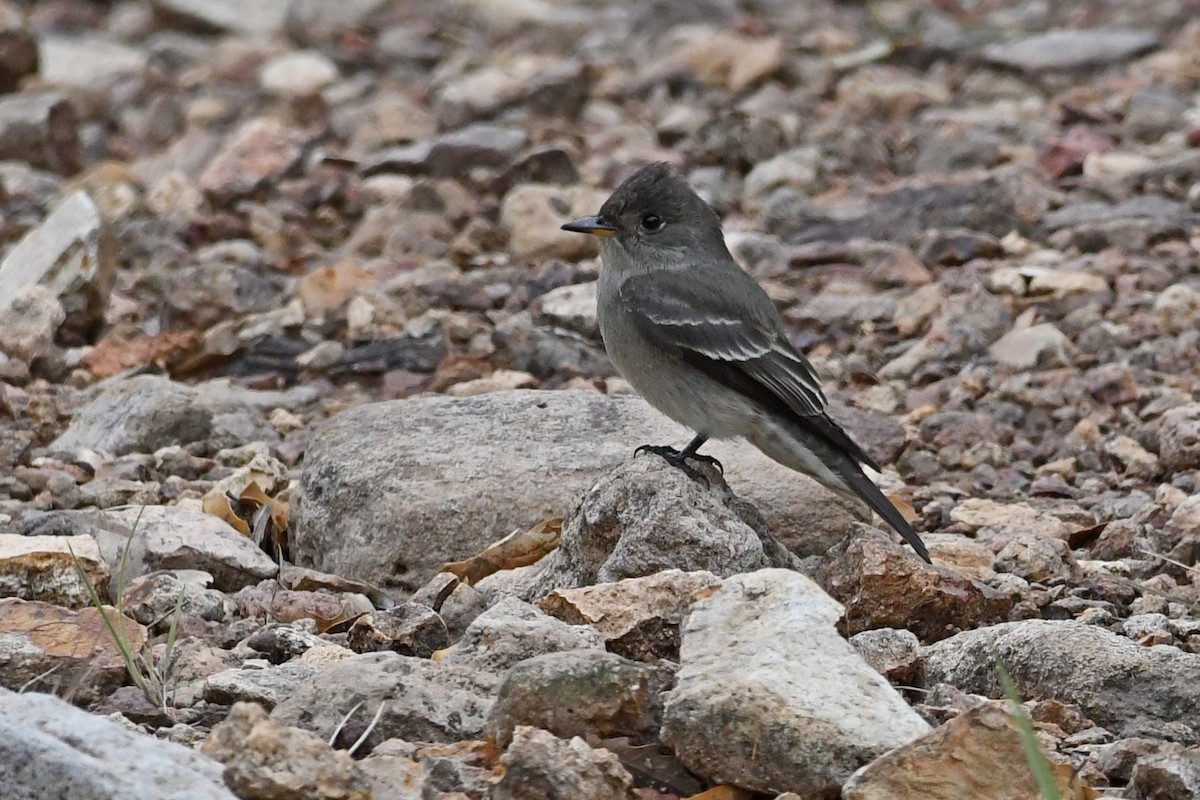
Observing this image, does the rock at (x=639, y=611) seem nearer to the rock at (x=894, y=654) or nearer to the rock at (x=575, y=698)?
the rock at (x=894, y=654)

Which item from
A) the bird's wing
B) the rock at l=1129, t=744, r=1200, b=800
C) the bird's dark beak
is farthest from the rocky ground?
the bird's dark beak

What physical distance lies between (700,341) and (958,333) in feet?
7.11

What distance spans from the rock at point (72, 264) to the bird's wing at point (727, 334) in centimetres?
316

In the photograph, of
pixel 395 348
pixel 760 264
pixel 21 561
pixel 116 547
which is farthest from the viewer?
pixel 760 264

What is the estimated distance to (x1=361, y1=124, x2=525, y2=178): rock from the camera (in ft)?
36.2

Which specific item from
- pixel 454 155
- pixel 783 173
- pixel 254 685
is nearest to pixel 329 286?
pixel 454 155

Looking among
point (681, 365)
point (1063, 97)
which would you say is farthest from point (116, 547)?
point (1063, 97)

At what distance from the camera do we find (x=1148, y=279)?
9.04m

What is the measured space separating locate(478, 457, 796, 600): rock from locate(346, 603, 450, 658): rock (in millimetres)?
379

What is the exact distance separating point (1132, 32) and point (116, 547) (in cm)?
923

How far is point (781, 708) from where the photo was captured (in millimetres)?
3955

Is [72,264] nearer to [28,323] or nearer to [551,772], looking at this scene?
[28,323]

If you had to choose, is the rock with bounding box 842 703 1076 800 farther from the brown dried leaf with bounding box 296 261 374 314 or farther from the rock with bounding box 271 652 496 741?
the brown dried leaf with bounding box 296 261 374 314

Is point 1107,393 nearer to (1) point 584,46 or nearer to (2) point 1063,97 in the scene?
(2) point 1063,97
